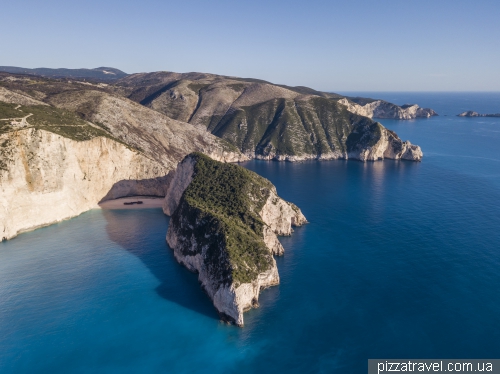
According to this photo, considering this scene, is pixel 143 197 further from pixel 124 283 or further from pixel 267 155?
pixel 267 155

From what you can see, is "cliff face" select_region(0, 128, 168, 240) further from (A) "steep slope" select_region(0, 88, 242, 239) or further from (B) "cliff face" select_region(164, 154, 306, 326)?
(B) "cliff face" select_region(164, 154, 306, 326)

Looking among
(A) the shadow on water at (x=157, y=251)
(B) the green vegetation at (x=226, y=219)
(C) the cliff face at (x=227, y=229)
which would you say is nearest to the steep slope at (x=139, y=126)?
(A) the shadow on water at (x=157, y=251)

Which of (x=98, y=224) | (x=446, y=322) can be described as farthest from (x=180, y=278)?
(x=446, y=322)

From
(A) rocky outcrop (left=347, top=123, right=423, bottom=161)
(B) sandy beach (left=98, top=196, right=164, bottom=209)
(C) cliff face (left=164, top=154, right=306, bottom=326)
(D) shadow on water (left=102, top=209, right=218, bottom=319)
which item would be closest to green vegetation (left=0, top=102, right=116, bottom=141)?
(B) sandy beach (left=98, top=196, right=164, bottom=209)

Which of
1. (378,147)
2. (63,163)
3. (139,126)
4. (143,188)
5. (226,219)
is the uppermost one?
(139,126)

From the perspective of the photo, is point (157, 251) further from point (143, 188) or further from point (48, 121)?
point (48, 121)

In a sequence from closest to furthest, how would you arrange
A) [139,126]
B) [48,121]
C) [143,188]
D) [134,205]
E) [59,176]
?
[59,176] < [48,121] < [134,205] < [143,188] < [139,126]

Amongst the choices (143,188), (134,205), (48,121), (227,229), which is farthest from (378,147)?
(48,121)
